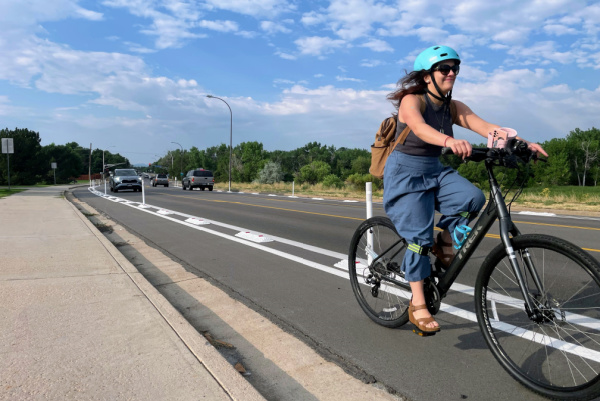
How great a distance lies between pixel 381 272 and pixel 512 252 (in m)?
1.42

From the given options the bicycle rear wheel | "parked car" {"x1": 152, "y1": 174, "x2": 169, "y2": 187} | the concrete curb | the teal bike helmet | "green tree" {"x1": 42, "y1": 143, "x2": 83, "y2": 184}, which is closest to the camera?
the concrete curb

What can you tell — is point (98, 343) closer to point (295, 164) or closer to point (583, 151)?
point (583, 151)

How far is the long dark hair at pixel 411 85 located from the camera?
10.3 feet

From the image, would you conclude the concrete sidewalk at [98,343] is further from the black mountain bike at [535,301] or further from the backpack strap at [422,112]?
the backpack strap at [422,112]

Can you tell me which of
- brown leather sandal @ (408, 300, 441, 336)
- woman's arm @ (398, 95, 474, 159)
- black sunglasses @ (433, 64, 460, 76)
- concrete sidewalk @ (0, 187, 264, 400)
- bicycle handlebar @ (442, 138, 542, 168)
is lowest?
concrete sidewalk @ (0, 187, 264, 400)

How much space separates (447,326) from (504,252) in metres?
1.33

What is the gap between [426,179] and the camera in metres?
3.19

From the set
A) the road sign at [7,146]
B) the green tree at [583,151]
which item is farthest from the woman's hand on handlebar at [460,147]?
the green tree at [583,151]

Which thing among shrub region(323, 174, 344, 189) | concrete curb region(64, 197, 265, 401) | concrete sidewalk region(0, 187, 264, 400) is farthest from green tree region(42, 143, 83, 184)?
concrete curb region(64, 197, 265, 401)

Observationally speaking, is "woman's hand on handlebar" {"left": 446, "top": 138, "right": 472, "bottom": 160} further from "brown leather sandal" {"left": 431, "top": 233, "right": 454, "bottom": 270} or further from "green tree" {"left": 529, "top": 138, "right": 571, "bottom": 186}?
"green tree" {"left": 529, "top": 138, "right": 571, "bottom": 186}

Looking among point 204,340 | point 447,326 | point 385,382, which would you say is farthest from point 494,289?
point 204,340

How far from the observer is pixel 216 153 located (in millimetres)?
190750

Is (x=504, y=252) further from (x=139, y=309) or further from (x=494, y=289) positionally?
(x=139, y=309)

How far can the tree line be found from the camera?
60219 millimetres
